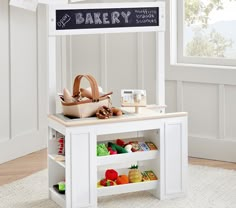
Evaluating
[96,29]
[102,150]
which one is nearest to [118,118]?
[102,150]

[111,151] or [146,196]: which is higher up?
[111,151]

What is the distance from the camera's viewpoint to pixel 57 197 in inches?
143

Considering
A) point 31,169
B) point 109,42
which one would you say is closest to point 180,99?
point 109,42

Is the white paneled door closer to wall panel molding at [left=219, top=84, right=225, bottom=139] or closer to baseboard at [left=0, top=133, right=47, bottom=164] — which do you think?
baseboard at [left=0, top=133, right=47, bottom=164]

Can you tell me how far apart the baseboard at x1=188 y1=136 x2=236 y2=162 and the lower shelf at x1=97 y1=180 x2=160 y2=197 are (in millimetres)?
975

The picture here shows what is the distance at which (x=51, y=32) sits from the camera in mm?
3553

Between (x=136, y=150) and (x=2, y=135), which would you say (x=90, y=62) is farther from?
(x=136, y=150)

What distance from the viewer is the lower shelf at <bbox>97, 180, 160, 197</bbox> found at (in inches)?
142

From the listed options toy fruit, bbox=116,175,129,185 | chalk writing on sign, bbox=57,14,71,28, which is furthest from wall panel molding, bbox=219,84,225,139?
chalk writing on sign, bbox=57,14,71,28

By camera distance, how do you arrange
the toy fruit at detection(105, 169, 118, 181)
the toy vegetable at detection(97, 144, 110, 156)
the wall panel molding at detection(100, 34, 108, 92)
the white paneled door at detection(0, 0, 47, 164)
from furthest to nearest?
the wall panel molding at detection(100, 34, 108, 92) → the white paneled door at detection(0, 0, 47, 164) → the toy fruit at detection(105, 169, 118, 181) → the toy vegetable at detection(97, 144, 110, 156)

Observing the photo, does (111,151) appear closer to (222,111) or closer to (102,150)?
(102,150)

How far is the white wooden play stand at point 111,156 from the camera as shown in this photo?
345 centimetres

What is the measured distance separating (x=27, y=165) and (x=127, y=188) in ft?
3.42

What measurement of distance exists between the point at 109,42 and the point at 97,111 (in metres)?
1.42
